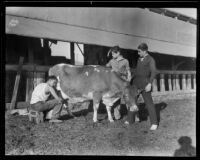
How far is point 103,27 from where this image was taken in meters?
8.86

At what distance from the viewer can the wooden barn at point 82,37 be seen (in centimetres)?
707

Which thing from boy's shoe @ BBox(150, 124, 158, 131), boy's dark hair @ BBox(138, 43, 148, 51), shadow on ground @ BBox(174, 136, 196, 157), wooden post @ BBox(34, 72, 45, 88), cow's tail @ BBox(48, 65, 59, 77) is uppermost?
boy's dark hair @ BBox(138, 43, 148, 51)

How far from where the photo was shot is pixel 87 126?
240 inches

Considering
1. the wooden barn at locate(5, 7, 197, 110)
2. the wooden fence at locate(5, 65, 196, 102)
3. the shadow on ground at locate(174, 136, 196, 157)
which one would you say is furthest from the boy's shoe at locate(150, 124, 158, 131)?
the wooden fence at locate(5, 65, 196, 102)

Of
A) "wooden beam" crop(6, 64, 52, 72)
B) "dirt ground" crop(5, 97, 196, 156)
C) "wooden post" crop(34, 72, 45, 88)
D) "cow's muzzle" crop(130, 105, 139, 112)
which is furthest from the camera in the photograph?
Result: "wooden post" crop(34, 72, 45, 88)

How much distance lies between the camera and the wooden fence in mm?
7438

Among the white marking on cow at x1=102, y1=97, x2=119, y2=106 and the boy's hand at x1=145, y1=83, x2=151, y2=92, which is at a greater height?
the boy's hand at x1=145, y1=83, x2=151, y2=92

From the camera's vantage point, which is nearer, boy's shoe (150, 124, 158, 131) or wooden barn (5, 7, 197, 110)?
boy's shoe (150, 124, 158, 131)

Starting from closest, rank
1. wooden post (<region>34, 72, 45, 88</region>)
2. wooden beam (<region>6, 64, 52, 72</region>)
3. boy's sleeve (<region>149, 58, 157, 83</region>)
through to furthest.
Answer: boy's sleeve (<region>149, 58, 157, 83</region>), wooden beam (<region>6, 64, 52, 72</region>), wooden post (<region>34, 72, 45, 88</region>)

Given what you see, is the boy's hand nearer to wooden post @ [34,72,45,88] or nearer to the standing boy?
the standing boy

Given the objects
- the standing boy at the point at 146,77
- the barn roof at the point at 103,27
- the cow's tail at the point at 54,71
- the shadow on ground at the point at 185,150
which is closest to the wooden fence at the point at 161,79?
the cow's tail at the point at 54,71

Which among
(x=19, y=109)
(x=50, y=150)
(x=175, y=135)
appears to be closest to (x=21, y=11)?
(x=19, y=109)

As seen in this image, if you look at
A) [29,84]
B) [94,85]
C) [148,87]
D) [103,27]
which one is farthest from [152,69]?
[29,84]
